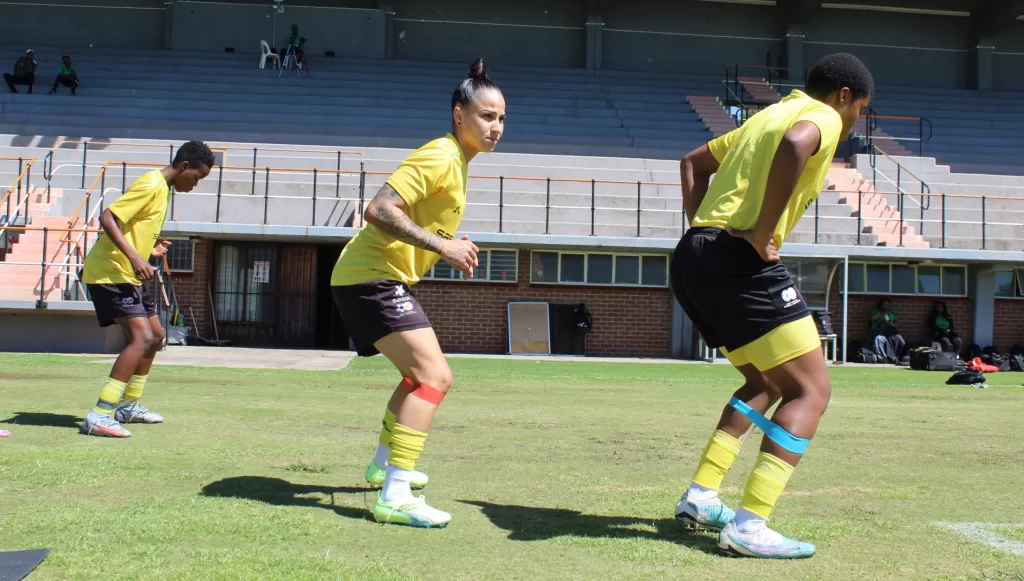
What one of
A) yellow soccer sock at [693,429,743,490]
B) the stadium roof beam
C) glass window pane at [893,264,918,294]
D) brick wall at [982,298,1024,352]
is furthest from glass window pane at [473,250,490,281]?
the stadium roof beam

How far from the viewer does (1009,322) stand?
22391 millimetres

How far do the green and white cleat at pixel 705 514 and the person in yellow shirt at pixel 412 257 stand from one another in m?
1.10

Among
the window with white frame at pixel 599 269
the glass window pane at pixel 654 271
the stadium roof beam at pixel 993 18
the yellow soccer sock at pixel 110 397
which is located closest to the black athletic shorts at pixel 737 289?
the yellow soccer sock at pixel 110 397

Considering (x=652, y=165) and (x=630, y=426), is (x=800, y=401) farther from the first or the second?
(x=652, y=165)

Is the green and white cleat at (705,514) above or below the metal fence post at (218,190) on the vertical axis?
below

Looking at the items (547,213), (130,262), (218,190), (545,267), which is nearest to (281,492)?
(130,262)

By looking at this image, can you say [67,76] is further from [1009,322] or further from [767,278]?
[767,278]

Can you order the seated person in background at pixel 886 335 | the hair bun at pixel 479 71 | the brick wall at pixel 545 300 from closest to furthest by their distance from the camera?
the hair bun at pixel 479 71
the seated person in background at pixel 886 335
the brick wall at pixel 545 300

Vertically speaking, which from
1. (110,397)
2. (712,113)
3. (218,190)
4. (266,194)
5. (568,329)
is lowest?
(110,397)

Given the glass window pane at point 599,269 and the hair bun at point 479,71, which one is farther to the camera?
the glass window pane at point 599,269

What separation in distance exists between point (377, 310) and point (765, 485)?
173 cm

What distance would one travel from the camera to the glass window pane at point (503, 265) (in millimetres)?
21062

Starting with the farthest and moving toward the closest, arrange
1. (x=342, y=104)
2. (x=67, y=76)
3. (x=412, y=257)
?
(x=342, y=104), (x=67, y=76), (x=412, y=257)

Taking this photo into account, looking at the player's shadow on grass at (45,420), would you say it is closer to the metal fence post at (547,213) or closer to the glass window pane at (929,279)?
the metal fence post at (547,213)
